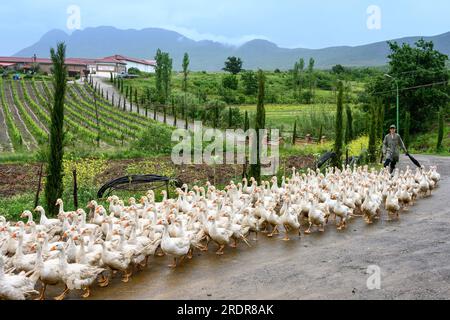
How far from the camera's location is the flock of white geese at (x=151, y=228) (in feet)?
25.2

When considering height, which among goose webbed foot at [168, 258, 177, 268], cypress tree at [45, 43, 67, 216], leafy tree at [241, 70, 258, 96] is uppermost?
leafy tree at [241, 70, 258, 96]

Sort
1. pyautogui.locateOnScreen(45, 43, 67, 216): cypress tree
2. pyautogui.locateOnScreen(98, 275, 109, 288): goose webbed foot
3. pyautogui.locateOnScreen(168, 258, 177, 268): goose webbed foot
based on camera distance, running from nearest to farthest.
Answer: pyautogui.locateOnScreen(98, 275, 109, 288): goose webbed foot < pyautogui.locateOnScreen(168, 258, 177, 268): goose webbed foot < pyautogui.locateOnScreen(45, 43, 67, 216): cypress tree

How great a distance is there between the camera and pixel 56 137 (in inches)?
523

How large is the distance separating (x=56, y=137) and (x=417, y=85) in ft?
116

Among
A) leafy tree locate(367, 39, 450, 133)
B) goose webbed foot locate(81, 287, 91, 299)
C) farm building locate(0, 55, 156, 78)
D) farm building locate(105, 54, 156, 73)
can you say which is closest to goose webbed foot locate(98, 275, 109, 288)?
goose webbed foot locate(81, 287, 91, 299)

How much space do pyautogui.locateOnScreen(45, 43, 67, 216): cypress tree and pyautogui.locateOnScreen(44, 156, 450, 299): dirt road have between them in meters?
4.79

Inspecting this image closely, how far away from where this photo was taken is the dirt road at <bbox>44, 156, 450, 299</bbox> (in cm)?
755

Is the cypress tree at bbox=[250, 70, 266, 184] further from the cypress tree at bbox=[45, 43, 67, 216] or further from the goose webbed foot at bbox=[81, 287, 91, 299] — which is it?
the goose webbed foot at bbox=[81, 287, 91, 299]

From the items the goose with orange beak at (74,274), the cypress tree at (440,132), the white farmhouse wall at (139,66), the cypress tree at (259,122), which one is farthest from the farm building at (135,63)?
the goose with orange beak at (74,274)

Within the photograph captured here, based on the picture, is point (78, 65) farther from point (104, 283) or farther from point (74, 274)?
point (74, 274)

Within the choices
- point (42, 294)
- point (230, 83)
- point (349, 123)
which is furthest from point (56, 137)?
point (230, 83)
